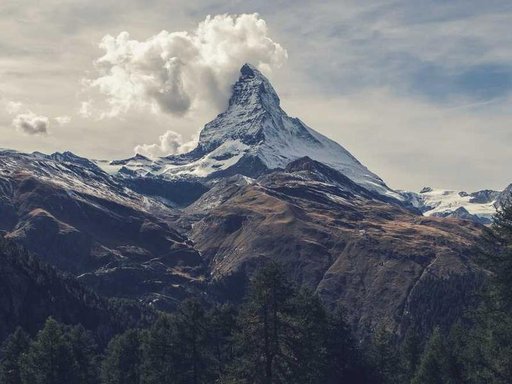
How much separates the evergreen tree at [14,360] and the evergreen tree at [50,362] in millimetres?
2652

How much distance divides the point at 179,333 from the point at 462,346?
4441 cm

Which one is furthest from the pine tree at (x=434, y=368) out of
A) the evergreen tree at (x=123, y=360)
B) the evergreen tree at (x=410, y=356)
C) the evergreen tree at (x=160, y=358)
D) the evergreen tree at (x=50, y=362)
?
the evergreen tree at (x=50, y=362)

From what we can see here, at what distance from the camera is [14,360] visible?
9144 cm

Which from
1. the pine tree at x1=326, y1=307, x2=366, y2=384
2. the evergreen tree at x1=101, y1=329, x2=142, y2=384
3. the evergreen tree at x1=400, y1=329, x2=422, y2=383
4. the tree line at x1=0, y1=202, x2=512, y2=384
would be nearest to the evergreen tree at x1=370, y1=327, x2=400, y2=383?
the tree line at x1=0, y1=202, x2=512, y2=384

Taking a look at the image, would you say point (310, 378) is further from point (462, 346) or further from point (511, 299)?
point (462, 346)

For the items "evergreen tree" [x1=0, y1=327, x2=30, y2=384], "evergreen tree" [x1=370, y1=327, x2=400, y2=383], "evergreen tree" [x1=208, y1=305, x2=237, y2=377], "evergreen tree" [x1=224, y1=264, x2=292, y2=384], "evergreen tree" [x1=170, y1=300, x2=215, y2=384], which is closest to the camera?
"evergreen tree" [x1=224, y1=264, x2=292, y2=384]

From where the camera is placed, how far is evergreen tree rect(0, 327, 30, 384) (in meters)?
88.3

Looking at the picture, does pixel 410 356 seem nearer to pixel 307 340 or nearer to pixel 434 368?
pixel 434 368

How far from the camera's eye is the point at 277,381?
53.6m

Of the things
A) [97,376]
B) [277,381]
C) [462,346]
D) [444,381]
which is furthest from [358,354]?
[277,381]

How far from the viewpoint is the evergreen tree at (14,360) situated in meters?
88.3

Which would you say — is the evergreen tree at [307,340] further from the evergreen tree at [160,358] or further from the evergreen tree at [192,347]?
the evergreen tree at [160,358]

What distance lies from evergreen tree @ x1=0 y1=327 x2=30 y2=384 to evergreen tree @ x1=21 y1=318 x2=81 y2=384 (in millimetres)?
2652

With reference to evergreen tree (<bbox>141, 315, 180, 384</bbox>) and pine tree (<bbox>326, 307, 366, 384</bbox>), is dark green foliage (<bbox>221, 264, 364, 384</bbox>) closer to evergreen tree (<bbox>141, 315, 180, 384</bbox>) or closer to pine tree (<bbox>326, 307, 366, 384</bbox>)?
evergreen tree (<bbox>141, 315, 180, 384</bbox>)
